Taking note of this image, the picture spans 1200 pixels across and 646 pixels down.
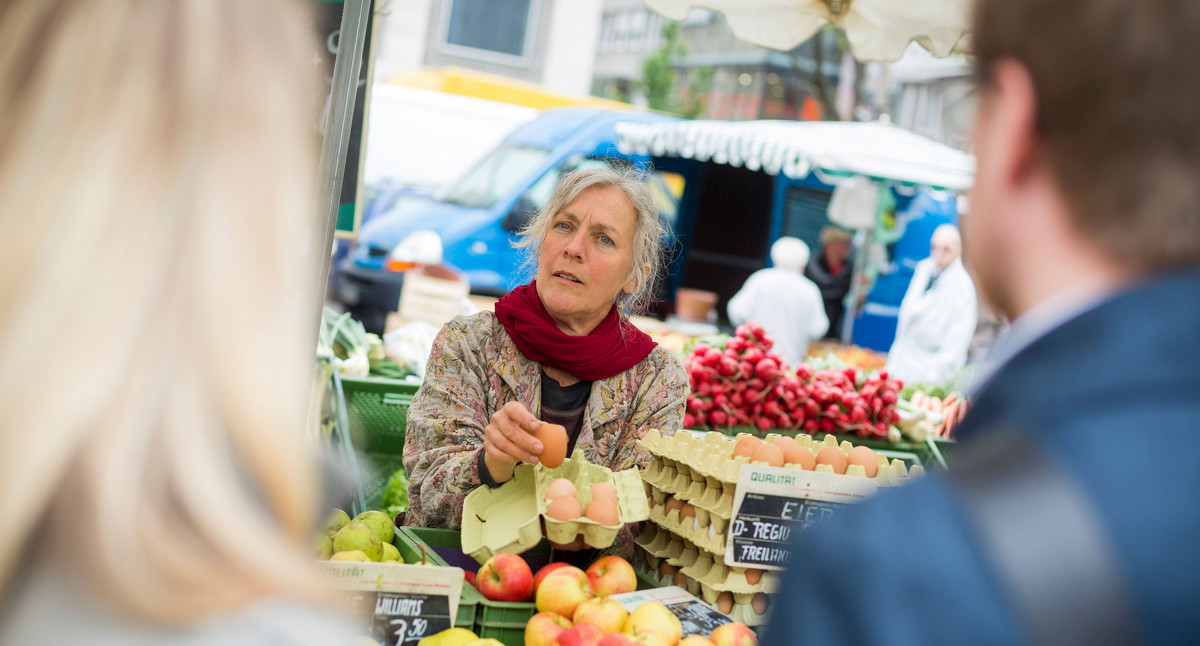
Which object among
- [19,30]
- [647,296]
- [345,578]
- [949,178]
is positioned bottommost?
[345,578]

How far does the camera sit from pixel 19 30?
0.81m

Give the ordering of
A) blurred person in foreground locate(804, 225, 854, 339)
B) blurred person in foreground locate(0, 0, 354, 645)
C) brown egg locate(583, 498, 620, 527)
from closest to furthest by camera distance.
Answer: blurred person in foreground locate(0, 0, 354, 645), brown egg locate(583, 498, 620, 527), blurred person in foreground locate(804, 225, 854, 339)

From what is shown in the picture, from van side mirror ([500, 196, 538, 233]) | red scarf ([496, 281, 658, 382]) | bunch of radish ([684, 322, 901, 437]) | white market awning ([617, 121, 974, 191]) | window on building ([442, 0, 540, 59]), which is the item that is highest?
window on building ([442, 0, 540, 59])

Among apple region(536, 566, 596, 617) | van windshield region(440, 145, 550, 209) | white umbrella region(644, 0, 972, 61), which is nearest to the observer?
apple region(536, 566, 596, 617)

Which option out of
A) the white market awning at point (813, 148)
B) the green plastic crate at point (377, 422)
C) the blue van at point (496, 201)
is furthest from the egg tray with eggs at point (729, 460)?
the white market awning at point (813, 148)

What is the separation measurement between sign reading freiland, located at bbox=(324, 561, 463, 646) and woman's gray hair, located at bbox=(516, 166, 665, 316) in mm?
1551

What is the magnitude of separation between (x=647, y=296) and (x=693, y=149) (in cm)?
812

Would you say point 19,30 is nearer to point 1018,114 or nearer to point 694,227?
point 1018,114

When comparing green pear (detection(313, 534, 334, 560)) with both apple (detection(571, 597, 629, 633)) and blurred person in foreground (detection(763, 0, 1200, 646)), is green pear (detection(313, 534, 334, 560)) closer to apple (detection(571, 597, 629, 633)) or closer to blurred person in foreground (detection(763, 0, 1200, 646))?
apple (detection(571, 597, 629, 633))

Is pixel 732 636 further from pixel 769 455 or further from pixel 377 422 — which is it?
pixel 377 422

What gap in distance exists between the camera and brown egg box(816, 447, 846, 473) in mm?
2422

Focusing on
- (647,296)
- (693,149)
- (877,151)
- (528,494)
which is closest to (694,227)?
(693,149)

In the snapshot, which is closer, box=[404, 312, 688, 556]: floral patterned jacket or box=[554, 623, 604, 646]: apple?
box=[554, 623, 604, 646]: apple

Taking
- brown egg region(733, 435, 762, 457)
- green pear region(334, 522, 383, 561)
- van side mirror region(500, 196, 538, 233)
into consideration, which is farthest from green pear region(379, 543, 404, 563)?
van side mirror region(500, 196, 538, 233)
